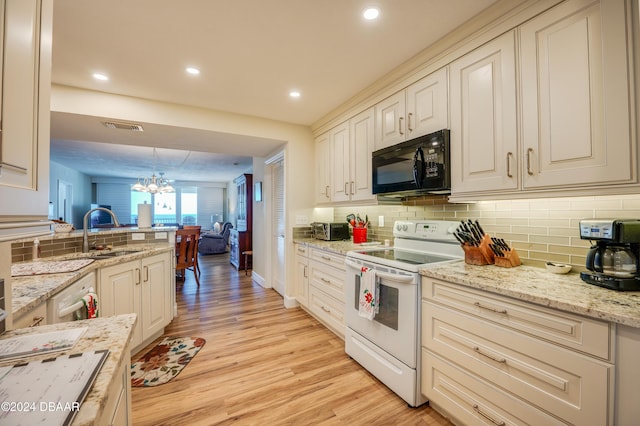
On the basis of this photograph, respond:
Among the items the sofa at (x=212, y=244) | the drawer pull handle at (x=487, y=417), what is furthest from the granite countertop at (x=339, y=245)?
the sofa at (x=212, y=244)

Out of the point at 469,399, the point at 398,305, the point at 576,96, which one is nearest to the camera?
the point at 576,96

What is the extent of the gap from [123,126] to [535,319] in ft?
12.6

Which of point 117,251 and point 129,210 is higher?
point 129,210

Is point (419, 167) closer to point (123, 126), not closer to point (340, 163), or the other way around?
point (340, 163)

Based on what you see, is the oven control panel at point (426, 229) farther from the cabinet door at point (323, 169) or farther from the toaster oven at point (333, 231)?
the cabinet door at point (323, 169)

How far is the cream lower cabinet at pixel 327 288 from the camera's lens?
8.34ft

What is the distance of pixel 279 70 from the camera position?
7.50 ft

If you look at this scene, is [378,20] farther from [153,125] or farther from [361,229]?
[153,125]

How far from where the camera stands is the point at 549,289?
3.93ft

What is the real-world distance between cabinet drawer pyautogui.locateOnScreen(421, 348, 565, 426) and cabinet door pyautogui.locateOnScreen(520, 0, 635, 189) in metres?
1.10

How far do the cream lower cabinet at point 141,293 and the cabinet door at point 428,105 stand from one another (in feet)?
8.49

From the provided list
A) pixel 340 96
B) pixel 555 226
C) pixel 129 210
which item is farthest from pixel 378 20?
pixel 129 210

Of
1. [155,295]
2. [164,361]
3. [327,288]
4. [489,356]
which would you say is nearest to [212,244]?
[155,295]

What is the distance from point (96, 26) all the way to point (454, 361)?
122 inches
